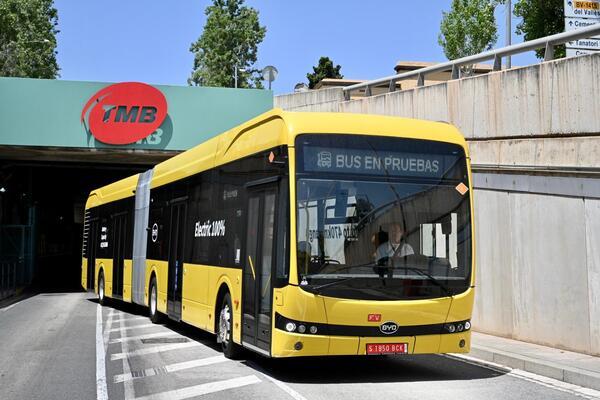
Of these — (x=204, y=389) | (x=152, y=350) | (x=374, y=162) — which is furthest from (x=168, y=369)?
(x=374, y=162)

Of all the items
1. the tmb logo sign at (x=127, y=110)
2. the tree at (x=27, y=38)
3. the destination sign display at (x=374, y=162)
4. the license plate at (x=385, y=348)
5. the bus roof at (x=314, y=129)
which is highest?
the tree at (x=27, y=38)

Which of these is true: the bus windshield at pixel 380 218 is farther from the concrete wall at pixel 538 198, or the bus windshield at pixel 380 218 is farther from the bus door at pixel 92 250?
the bus door at pixel 92 250

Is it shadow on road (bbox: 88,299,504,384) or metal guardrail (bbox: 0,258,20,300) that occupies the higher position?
metal guardrail (bbox: 0,258,20,300)

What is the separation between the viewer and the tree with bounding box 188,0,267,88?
69.4 m

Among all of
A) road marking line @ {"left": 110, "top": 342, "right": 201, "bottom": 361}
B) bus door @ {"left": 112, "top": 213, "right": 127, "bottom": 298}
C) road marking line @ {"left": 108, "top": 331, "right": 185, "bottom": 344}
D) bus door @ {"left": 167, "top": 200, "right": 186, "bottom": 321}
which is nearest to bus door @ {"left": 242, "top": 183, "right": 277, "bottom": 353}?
road marking line @ {"left": 110, "top": 342, "right": 201, "bottom": 361}

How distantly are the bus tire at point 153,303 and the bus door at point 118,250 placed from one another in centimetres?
343

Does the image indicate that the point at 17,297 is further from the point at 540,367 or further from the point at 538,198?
the point at 540,367

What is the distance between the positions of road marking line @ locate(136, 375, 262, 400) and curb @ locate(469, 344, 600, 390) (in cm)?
365

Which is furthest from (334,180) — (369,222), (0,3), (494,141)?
(0,3)

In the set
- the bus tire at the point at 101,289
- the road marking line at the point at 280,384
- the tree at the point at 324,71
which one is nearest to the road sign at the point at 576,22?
the road marking line at the point at 280,384

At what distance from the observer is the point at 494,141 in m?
13.7

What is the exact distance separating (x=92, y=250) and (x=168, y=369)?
15291mm

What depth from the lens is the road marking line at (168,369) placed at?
32.0 ft

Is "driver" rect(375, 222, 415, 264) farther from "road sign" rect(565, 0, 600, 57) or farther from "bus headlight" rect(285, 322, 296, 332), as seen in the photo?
"road sign" rect(565, 0, 600, 57)
